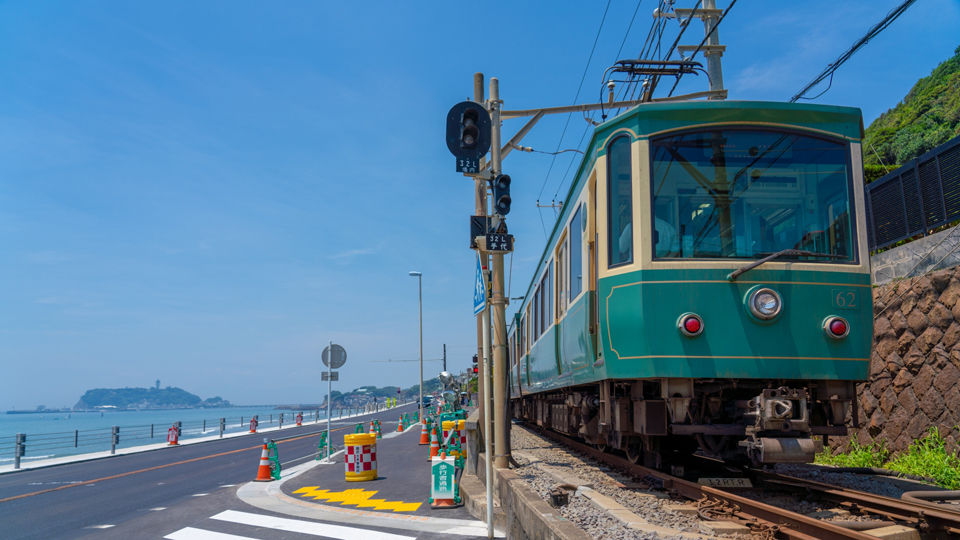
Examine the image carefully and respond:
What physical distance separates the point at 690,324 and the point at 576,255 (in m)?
2.36

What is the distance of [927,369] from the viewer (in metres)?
9.09

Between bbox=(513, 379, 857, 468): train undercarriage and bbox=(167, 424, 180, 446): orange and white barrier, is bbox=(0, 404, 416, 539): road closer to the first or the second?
bbox=(167, 424, 180, 446): orange and white barrier

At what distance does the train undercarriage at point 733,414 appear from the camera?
5902 mm

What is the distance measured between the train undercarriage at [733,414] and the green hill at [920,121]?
17.5 metres

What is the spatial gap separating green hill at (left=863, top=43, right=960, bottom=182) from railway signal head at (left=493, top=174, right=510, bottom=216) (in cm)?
1754

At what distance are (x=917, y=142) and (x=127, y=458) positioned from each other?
1158 inches

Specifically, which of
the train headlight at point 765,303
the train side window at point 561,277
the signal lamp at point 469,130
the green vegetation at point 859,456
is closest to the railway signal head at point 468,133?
the signal lamp at point 469,130

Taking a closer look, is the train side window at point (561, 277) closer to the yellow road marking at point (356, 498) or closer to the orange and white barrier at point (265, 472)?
the yellow road marking at point (356, 498)

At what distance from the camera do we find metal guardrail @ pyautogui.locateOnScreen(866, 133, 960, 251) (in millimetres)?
9836

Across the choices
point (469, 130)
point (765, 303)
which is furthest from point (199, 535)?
point (765, 303)

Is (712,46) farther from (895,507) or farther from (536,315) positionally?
(895,507)

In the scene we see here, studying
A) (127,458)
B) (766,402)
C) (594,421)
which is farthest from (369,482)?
(127,458)

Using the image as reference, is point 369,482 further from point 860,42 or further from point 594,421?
point 860,42

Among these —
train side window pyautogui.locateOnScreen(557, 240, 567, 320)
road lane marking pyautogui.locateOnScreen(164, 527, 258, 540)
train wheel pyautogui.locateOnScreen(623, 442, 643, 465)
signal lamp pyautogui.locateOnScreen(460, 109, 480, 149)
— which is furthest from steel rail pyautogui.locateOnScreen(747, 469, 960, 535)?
road lane marking pyautogui.locateOnScreen(164, 527, 258, 540)
